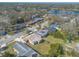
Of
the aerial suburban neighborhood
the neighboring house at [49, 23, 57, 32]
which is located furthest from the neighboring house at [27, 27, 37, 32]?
the neighboring house at [49, 23, 57, 32]

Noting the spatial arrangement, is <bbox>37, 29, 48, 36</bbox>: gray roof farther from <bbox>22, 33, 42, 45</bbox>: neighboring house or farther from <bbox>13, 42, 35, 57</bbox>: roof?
<bbox>13, 42, 35, 57</bbox>: roof

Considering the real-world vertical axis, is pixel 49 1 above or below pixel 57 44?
above

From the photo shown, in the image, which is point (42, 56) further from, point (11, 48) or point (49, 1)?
point (49, 1)

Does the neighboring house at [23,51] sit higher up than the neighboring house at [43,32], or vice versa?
the neighboring house at [43,32]

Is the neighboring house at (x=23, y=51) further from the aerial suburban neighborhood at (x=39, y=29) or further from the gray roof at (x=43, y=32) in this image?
the gray roof at (x=43, y=32)

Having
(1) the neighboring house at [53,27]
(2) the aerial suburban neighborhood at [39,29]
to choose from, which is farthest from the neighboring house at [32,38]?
(1) the neighboring house at [53,27]

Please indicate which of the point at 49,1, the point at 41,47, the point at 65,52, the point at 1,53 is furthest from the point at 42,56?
the point at 49,1

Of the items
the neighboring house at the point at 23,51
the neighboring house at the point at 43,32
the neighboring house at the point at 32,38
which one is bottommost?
the neighboring house at the point at 23,51
